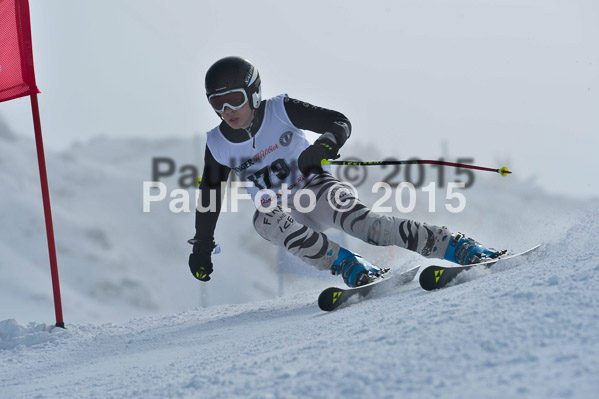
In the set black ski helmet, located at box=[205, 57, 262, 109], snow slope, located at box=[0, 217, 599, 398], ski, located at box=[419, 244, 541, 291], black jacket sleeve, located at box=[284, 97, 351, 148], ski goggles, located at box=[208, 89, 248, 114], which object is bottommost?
snow slope, located at box=[0, 217, 599, 398]

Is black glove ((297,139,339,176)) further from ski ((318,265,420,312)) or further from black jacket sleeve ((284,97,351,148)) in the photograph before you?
ski ((318,265,420,312))

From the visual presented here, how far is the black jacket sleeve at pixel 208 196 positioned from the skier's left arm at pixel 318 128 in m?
0.64

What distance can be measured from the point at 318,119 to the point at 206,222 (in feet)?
3.61

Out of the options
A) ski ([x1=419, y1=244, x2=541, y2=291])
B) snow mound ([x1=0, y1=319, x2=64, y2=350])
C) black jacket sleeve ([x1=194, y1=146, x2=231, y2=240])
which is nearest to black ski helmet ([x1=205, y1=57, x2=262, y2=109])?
black jacket sleeve ([x1=194, y1=146, x2=231, y2=240])

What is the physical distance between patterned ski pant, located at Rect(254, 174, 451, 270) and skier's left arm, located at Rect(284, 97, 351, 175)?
21 cm

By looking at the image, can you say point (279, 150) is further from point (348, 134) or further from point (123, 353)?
point (123, 353)

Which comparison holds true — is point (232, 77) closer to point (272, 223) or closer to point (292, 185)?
point (292, 185)

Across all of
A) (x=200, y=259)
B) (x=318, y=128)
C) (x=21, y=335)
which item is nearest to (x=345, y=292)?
(x=318, y=128)

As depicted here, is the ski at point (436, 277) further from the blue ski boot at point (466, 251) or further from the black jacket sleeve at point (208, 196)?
the black jacket sleeve at point (208, 196)

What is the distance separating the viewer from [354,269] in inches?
139

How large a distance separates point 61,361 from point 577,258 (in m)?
2.69

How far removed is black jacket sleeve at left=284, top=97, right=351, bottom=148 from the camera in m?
3.68

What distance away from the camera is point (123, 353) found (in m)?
3.22

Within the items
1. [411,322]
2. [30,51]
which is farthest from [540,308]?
[30,51]
